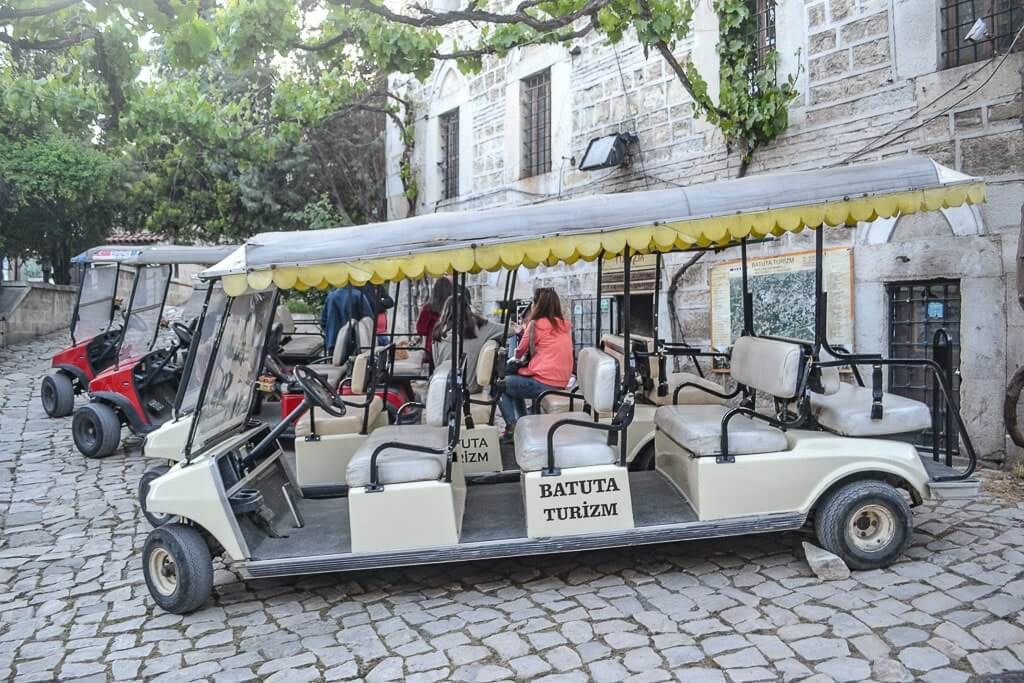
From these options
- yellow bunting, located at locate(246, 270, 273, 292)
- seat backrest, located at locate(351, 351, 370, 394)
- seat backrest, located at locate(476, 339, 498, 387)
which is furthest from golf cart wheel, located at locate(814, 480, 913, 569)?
seat backrest, located at locate(351, 351, 370, 394)

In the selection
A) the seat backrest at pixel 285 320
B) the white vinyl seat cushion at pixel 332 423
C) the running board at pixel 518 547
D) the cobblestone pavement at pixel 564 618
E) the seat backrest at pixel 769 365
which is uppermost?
the seat backrest at pixel 285 320

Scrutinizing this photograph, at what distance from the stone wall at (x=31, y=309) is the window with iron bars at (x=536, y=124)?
1319 cm

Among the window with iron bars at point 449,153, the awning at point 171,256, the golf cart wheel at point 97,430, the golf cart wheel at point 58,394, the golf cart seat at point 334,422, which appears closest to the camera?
the golf cart seat at point 334,422

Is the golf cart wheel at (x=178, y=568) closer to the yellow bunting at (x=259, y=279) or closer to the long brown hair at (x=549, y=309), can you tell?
the yellow bunting at (x=259, y=279)

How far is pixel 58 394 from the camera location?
33.3 ft

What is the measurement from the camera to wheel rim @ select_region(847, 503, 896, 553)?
4395 mm

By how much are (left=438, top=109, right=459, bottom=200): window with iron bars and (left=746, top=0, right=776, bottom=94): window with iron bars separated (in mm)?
6940

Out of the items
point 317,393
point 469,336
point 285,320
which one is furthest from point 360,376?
point 285,320

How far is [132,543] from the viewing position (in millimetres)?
5516

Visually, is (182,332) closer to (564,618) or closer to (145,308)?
(145,308)

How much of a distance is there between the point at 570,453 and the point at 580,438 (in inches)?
6.7

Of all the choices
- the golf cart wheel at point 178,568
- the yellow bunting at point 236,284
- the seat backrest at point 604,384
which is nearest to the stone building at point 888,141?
the seat backrest at point 604,384

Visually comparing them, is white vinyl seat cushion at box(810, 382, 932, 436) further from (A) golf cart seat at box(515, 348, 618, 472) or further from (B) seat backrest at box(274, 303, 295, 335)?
(B) seat backrest at box(274, 303, 295, 335)

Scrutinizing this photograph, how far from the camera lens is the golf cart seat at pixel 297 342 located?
10.5 meters
